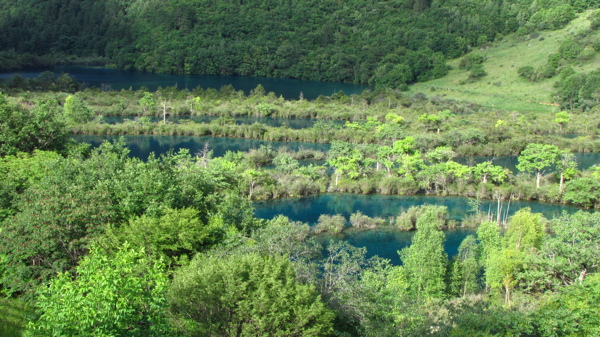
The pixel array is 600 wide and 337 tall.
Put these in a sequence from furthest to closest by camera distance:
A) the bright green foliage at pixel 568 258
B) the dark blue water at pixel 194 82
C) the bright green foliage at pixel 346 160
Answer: the dark blue water at pixel 194 82 < the bright green foliage at pixel 346 160 < the bright green foliage at pixel 568 258

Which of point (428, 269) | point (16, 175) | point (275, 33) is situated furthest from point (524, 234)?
point (275, 33)

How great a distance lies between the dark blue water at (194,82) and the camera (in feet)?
397

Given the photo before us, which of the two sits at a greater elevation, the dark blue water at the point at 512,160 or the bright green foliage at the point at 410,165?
the bright green foliage at the point at 410,165

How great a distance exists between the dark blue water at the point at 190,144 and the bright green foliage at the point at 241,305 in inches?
1866

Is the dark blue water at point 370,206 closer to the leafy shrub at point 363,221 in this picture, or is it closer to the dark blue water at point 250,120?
the leafy shrub at point 363,221

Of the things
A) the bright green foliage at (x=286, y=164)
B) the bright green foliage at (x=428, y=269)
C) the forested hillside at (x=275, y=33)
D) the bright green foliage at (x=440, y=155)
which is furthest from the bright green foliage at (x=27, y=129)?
the forested hillside at (x=275, y=33)

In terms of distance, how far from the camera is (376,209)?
4369 cm

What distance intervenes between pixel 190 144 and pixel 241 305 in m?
53.4

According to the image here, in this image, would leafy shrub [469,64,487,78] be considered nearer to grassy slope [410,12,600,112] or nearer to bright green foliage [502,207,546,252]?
grassy slope [410,12,600,112]

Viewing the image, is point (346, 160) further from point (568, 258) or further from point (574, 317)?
point (574, 317)

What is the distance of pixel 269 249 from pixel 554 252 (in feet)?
44.9

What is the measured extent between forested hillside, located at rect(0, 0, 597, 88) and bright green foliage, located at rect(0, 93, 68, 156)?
11192 centimetres

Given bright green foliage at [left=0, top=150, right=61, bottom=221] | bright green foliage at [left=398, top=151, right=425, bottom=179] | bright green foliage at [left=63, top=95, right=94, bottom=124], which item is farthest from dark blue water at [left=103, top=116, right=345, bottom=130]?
bright green foliage at [left=0, top=150, right=61, bottom=221]

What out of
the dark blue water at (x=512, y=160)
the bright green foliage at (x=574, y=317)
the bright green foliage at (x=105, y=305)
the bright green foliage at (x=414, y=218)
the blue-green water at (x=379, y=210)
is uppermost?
the bright green foliage at (x=105, y=305)
